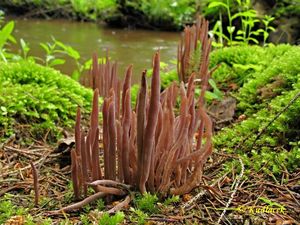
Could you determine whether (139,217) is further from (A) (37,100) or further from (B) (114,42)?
(B) (114,42)

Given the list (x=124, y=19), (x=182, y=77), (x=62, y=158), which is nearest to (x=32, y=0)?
(x=124, y=19)

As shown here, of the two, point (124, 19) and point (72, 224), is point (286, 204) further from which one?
point (124, 19)

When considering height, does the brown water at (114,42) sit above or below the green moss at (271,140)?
below

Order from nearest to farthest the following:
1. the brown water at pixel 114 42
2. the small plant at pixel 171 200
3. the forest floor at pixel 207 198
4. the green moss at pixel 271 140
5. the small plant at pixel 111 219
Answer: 1. the small plant at pixel 111 219
2. the forest floor at pixel 207 198
3. the small plant at pixel 171 200
4. the green moss at pixel 271 140
5. the brown water at pixel 114 42

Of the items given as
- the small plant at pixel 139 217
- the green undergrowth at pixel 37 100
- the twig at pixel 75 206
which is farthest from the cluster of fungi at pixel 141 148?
the green undergrowth at pixel 37 100

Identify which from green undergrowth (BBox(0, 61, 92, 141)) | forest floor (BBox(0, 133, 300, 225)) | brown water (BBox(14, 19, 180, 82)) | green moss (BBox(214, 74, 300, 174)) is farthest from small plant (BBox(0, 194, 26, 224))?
brown water (BBox(14, 19, 180, 82))

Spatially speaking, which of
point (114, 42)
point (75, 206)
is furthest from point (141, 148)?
point (114, 42)

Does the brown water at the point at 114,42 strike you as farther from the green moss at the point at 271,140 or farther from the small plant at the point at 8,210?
the small plant at the point at 8,210
